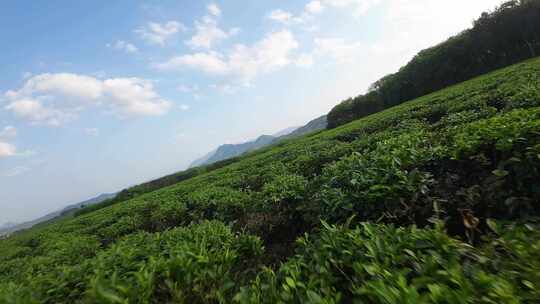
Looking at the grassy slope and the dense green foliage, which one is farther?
the dense green foliage

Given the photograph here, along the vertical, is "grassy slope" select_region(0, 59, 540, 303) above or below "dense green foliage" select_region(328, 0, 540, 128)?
below

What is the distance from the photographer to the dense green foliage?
43.1m

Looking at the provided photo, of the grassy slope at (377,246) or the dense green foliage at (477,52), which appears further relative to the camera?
the dense green foliage at (477,52)

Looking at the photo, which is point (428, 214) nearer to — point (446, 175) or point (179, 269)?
point (446, 175)

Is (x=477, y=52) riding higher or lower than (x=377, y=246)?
higher

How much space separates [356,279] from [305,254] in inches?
26.4

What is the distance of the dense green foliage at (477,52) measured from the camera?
43.1 metres

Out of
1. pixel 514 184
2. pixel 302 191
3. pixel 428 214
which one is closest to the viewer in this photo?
pixel 514 184

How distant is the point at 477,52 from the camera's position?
4656cm

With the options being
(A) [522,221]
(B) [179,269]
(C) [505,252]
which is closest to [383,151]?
(A) [522,221]

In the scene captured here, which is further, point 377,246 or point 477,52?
point 477,52

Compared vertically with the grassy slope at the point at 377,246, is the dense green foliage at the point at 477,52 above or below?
above

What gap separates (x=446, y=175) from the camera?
12.3 ft

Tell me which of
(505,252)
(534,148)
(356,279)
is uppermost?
(534,148)
